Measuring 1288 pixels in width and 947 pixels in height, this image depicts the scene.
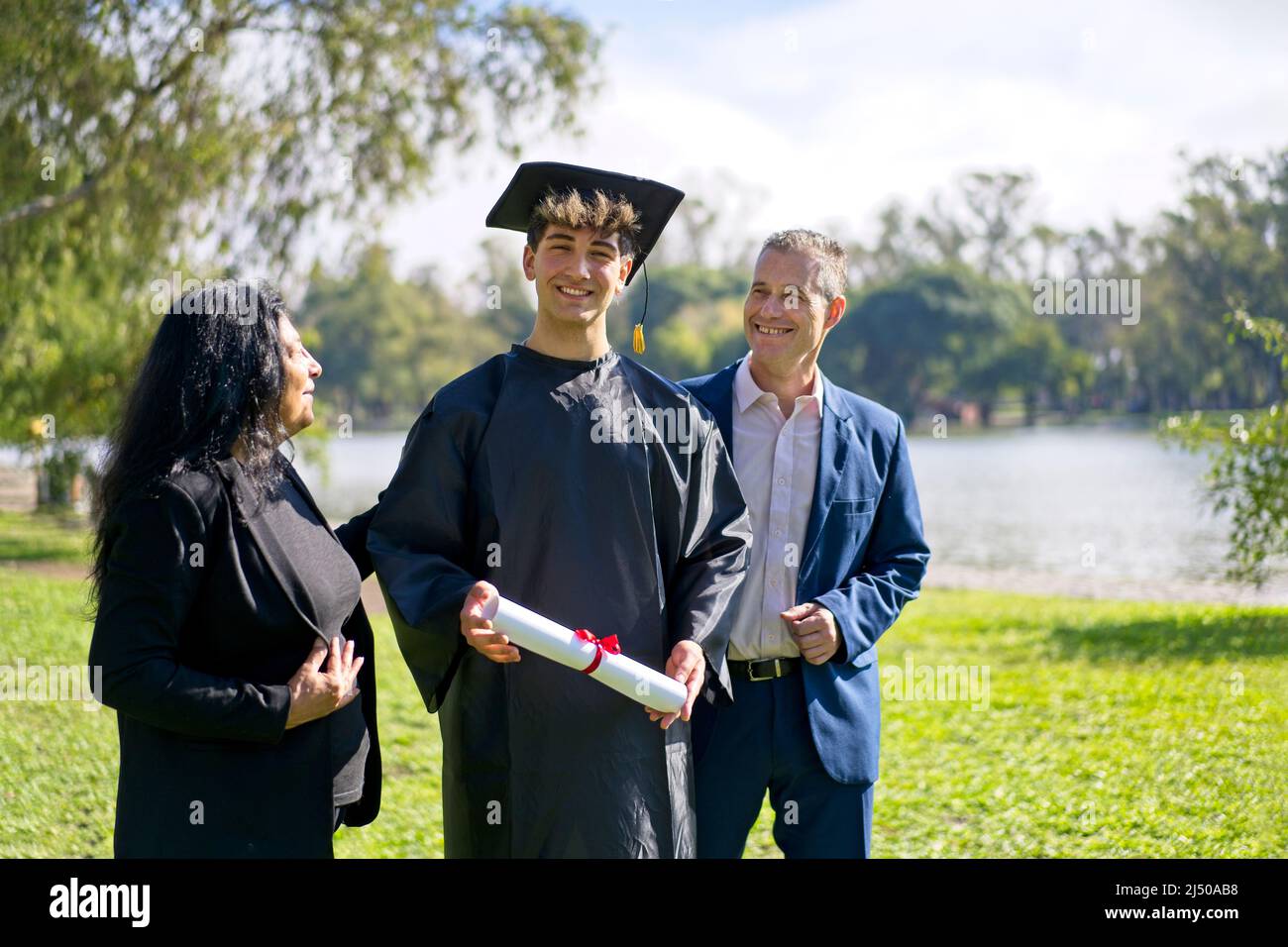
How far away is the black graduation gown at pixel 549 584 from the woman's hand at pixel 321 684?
169 mm

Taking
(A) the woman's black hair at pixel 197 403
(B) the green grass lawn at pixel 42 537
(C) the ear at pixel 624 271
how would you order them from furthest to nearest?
1. (B) the green grass lawn at pixel 42 537
2. (C) the ear at pixel 624 271
3. (A) the woman's black hair at pixel 197 403

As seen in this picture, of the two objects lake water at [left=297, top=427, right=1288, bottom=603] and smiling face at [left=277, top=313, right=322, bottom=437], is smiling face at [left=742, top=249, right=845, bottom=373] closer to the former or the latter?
smiling face at [left=277, top=313, right=322, bottom=437]

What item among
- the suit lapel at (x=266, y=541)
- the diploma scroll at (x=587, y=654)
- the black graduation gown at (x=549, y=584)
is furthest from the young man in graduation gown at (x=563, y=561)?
the suit lapel at (x=266, y=541)

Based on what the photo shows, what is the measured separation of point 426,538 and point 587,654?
19.7 inches

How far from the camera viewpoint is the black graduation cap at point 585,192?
3045 mm

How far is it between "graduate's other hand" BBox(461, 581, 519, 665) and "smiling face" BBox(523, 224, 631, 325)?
2.38 ft

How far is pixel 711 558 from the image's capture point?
306cm

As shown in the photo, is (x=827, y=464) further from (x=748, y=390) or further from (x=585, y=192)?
(x=585, y=192)

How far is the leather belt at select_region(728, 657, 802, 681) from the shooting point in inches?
131

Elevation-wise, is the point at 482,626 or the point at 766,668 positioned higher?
the point at 482,626

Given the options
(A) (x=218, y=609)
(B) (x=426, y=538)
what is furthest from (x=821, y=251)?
(A) (x=218, y=609)

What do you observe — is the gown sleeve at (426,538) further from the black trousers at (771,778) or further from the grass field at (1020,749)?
the grass field at (1020,749)

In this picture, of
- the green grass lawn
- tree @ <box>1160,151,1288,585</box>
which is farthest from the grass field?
the green grass lawn

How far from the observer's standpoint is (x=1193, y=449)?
10.9 meters
